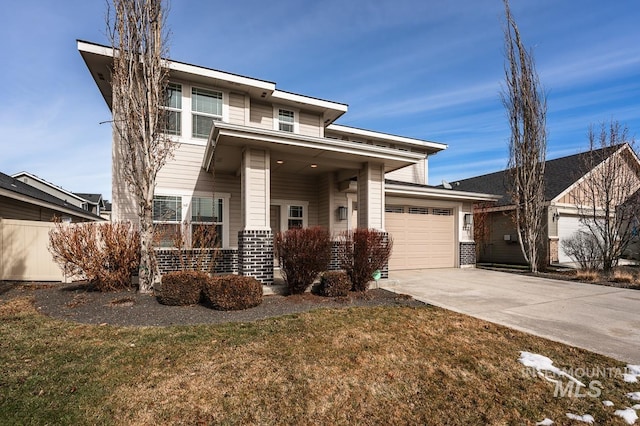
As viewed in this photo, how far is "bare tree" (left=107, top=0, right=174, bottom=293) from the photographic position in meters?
7.20

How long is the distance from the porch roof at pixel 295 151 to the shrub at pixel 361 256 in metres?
2.02

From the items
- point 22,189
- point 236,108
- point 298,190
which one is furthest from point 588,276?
point 22,189

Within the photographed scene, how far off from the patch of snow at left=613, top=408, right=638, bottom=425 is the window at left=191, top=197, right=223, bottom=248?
8027 millimetres

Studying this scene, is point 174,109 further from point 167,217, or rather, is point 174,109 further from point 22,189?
point 22,189

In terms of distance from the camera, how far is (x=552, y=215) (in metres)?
13.6

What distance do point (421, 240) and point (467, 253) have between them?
231cm

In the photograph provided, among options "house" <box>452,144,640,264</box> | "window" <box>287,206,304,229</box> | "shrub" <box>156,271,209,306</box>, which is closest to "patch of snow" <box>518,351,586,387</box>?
"shrub" <box>156,271,209,306</box>

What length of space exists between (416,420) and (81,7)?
35.3ft

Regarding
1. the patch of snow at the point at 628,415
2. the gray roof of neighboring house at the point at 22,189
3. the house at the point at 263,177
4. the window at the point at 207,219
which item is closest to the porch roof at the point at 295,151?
the house at the point at 263,177

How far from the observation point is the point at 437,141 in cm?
1636

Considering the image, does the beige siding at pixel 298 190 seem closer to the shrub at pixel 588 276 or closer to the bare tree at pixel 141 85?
the bare tree at pixel 141 85

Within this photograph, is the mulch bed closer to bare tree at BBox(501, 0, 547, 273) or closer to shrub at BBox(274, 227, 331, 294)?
shrub at BBox(274, 227, 331, 294)

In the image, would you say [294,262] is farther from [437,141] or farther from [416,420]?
[437,141]

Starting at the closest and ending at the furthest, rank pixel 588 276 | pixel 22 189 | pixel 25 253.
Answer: pixel 25 253 < pixel 588 276 < pixel 22 189
